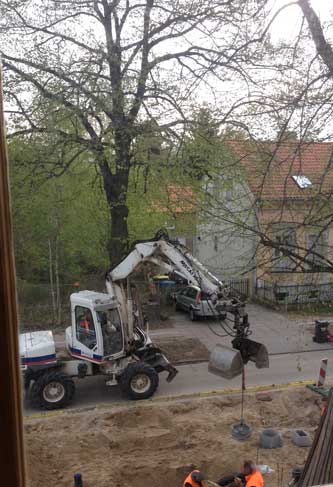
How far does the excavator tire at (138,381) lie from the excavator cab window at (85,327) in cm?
36

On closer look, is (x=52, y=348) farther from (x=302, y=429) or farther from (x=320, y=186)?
(x=320, y=186)

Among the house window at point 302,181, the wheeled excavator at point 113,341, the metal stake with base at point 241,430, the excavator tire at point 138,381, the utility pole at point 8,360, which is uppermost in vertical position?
the house window at point 302,181

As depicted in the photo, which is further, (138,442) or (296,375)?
(296,375)

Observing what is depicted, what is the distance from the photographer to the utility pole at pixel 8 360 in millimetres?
381

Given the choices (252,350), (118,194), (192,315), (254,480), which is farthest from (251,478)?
(192,315)

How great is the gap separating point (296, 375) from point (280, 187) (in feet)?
7.21

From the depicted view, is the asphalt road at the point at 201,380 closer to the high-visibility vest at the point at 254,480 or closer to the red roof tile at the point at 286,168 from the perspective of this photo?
→ the high-visibility vest at the point at 254,480

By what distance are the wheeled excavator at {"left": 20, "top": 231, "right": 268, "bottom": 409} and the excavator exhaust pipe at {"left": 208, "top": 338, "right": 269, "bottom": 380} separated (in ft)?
2.04

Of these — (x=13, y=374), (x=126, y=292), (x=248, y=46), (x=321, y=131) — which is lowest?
(x=126, y=292)

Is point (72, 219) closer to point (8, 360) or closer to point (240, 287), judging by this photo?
point (240, 287)

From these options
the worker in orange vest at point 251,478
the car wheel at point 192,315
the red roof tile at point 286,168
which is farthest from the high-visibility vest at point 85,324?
the car wheel at point 192,315

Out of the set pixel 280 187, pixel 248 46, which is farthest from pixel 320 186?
pixel 248 46

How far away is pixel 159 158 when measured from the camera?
9.57 feet

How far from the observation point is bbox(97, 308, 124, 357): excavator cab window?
3.29 metres
